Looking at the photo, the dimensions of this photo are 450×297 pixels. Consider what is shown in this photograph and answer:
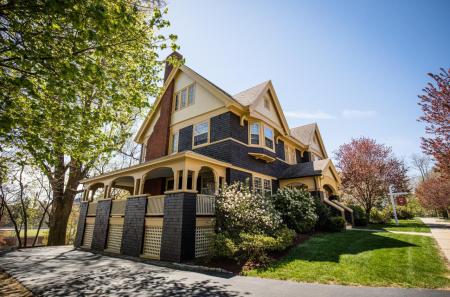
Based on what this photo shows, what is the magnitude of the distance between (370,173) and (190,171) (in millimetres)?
19774

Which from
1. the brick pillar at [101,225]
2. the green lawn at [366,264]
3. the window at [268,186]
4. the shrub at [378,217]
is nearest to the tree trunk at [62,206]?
the brick pillar at [101,225]

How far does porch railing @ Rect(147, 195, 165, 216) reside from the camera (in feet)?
37.0

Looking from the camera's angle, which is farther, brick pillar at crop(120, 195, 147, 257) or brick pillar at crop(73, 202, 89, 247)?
brick pillar at crop(73, 202, 89, 247)

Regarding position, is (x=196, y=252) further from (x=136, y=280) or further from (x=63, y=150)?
(x=63, y=150)

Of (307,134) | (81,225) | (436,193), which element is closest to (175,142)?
(81,225)

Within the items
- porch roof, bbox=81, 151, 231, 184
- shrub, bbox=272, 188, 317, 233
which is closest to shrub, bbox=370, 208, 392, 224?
shrub, bbox=272, 188, 317, 233

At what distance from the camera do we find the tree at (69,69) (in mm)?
5500

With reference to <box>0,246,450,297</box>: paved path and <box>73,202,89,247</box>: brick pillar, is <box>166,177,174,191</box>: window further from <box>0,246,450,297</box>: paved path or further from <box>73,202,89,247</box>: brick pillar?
<box>0,246,450,297</box>: paved path

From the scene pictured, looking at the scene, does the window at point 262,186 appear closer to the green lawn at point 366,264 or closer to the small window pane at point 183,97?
the green lawn at point 366,264

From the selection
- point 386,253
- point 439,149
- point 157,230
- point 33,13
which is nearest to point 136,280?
point 157,230

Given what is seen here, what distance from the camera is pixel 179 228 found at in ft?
32.2

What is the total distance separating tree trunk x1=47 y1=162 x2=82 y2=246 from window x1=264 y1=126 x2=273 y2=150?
15917 millimetres

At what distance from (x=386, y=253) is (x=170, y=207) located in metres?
9.41

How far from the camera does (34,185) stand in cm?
2502
